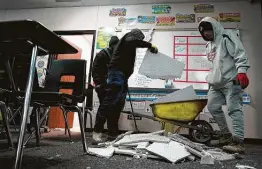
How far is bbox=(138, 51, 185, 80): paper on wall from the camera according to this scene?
2.28 meters

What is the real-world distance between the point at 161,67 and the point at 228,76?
0.70 meters

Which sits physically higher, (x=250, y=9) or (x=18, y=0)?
(x=18, y=0)

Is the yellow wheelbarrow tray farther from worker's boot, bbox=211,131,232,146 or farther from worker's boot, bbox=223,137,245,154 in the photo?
worker's boot, bbox=223,137,245,154

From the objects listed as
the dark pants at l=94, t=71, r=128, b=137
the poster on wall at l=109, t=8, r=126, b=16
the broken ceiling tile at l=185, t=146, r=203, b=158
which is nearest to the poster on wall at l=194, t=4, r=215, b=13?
the poster on wall at l=109, t=8, r=126, b=16

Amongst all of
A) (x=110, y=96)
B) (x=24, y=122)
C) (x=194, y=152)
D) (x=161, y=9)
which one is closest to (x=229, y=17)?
(x=161, y=9)

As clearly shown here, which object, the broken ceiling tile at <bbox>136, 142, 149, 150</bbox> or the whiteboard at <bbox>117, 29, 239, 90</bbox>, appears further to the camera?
the whiteboard at <bbox>117, 29, 239, 90</bbox>

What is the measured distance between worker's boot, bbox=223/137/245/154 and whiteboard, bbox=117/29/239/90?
155 cm

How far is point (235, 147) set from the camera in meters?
1.84

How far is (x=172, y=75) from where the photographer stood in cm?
229

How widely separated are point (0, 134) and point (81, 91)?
3.93ft

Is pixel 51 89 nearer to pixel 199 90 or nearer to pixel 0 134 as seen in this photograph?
pixel 0 134

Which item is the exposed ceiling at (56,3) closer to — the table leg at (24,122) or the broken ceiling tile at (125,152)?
the broken ceiling tile at (125,152)

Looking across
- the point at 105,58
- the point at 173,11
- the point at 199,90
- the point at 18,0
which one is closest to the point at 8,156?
the point at 105,58

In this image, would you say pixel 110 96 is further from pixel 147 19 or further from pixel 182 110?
pixel 147 19
